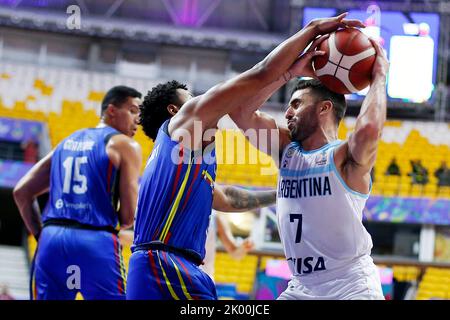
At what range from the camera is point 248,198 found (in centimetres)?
487

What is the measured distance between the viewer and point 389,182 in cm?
1869

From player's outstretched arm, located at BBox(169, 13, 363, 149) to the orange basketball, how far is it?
0.11 m

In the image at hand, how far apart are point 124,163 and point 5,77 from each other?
52.1 feet

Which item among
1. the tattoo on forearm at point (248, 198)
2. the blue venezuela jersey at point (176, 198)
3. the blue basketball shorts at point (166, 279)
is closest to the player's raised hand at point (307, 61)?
the blue venezuela jersey at point (176, 198)

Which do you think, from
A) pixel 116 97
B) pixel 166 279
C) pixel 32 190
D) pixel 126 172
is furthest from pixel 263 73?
pixel 32 190

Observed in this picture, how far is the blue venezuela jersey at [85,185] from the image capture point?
5.11 metres

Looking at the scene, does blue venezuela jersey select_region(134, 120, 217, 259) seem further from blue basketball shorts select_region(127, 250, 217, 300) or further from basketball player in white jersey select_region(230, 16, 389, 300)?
basketball player in white jersey select_region(230, 16, 389, 300)

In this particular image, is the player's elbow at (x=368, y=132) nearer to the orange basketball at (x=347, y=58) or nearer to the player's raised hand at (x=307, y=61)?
the orange basketball at (x=347, y=58)

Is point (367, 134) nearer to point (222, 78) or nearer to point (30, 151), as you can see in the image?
point (30, 151)

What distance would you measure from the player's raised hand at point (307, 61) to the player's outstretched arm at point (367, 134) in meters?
0.34

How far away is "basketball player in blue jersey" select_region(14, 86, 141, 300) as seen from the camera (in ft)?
16.3

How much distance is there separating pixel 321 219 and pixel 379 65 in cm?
91
